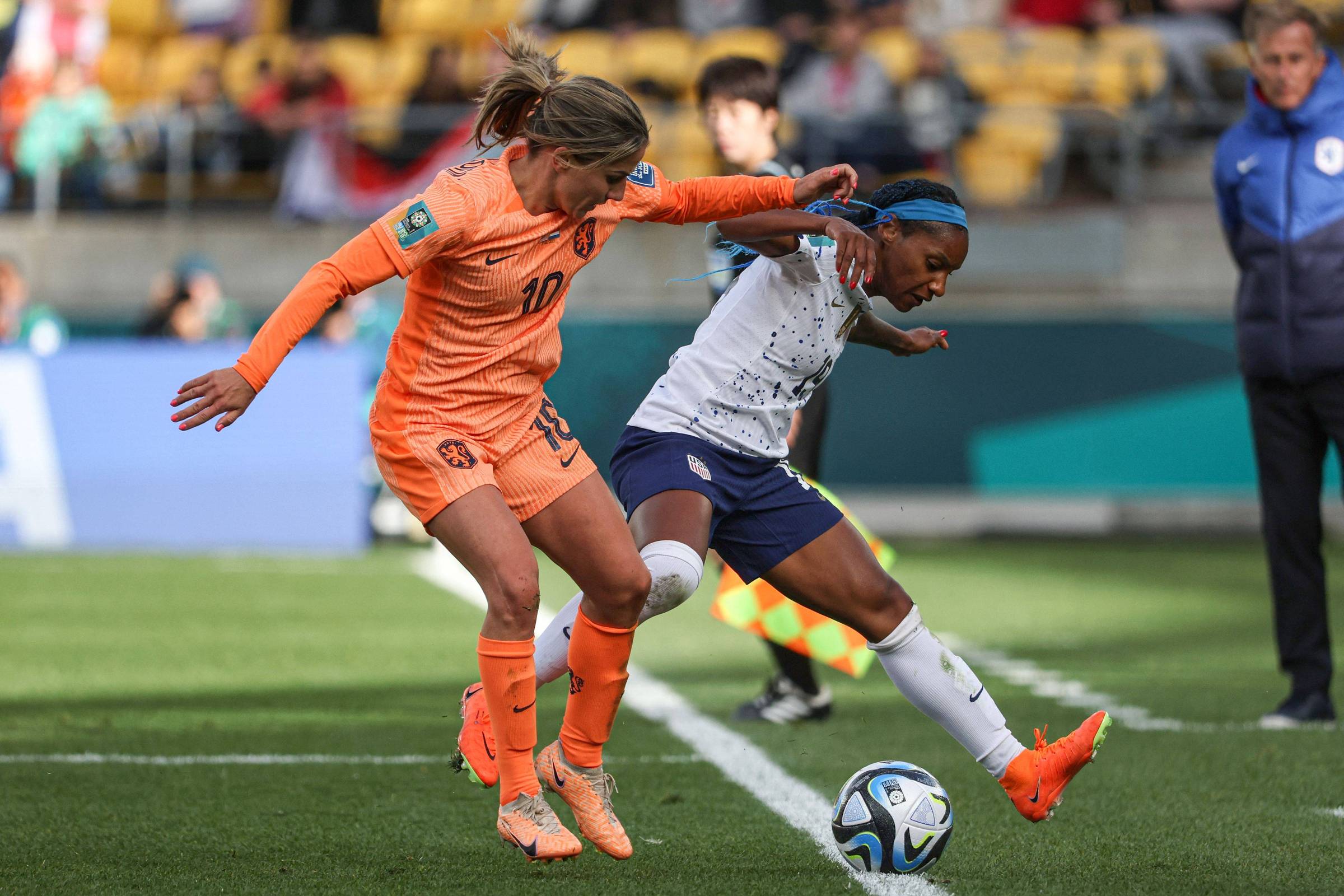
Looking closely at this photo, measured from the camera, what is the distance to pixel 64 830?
4375mm

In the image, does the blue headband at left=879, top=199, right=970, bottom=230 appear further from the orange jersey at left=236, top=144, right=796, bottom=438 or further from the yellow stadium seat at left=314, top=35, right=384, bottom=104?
the yellow stadium seat at left=314, top=35, right=384, bottom=104

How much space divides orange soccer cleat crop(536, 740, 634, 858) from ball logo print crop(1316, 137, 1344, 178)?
12.0ft

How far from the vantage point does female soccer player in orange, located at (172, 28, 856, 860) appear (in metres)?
3.95

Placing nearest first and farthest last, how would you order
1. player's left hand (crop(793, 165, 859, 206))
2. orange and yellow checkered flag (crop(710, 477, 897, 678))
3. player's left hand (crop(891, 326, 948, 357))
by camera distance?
player's left hand (crop(793, 165, 859, 206))
player's left hand (crop(891, 326, 948, 357))
orange and yellow checkered flag (crop(710, 477, 897, 678))

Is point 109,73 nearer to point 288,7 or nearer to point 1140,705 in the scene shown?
point 288,7

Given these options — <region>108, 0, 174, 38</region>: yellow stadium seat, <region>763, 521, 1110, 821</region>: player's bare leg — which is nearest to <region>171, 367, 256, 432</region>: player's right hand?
<region>763, 521, 1110, 821</region>: player's bare leg

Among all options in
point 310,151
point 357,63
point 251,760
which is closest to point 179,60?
point 357,63

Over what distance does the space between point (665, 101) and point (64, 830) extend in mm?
12211

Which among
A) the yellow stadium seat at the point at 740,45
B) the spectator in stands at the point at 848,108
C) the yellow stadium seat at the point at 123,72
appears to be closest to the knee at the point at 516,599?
the spectator in stands at the point at 848,108

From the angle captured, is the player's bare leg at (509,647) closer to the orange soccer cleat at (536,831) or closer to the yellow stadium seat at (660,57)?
the orange soccer cleat at (536,831)

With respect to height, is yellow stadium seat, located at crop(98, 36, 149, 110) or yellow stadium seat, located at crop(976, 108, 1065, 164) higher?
yellow stadium seat, located at crop(98, 36, 149, 110)

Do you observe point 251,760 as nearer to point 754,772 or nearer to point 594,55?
point 754,772

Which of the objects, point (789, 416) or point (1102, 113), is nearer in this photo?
point (789, 416)

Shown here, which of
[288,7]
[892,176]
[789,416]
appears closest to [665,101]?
[892,176]
